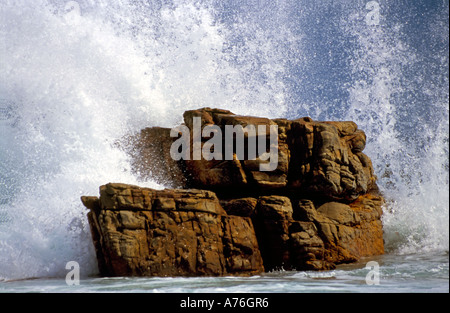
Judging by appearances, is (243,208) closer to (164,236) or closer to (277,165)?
(277,165)

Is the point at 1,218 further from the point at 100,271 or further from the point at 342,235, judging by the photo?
the point at 342,235

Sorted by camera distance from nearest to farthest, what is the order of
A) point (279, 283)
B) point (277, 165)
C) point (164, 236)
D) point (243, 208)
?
point (279, 283)
point (164, 236)
point (243, 208)
point (277, 165)

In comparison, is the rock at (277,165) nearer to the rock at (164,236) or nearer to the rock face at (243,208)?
the rock face at (243,208)

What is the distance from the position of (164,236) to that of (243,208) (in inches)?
58.9

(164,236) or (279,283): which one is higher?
(164,236)

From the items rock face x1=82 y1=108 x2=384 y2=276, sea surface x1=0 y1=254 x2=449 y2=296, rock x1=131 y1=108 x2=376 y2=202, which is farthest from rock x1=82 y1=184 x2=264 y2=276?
rock x1=131 y1=108 x2=376 y2=202

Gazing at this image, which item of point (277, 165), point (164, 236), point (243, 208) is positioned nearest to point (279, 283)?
point (164, 236)

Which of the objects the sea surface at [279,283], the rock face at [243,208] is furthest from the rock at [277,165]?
the sea surface at [279,283]

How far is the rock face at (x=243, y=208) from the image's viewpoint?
716 cm

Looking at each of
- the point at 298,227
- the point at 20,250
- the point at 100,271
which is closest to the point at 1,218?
the point at 20,250

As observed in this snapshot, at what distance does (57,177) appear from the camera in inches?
345

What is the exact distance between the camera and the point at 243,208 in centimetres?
827

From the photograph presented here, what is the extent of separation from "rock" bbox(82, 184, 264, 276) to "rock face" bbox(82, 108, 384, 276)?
0.01 metres

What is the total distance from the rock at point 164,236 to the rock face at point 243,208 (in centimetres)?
1
